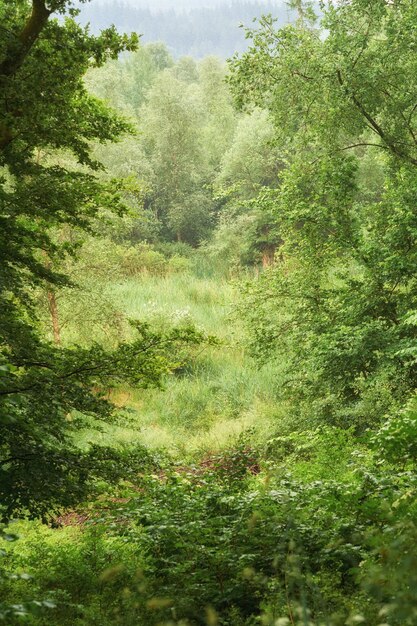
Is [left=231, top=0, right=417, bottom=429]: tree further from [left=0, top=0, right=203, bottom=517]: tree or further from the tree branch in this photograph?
the tree branch

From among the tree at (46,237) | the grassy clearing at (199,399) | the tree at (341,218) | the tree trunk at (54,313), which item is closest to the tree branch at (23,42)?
the tree at (46,237)

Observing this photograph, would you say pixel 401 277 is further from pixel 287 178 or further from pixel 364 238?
pixel 287 178

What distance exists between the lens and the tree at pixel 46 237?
13.8 feet

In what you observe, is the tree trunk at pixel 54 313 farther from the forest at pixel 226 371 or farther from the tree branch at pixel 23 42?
the tree branch at pixel 23 42

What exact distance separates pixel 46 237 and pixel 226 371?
11.3 meters

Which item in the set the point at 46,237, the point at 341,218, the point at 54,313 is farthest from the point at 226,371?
the point at 46,237

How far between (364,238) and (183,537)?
6.83 m

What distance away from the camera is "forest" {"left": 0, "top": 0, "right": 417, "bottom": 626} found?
3424 mm

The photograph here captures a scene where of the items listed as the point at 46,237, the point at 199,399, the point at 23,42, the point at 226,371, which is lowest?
the point at 46,237

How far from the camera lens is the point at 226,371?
53.1ft

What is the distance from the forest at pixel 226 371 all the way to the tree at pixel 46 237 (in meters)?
0.02

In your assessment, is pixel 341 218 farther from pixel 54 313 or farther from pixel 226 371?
pixel 226 371

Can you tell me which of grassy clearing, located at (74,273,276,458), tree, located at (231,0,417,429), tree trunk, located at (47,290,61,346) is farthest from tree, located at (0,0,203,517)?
tree trunk, located at (47,290,61,346)

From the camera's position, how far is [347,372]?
960cm
